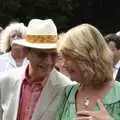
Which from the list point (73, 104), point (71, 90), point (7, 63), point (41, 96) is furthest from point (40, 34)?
point (7, 63)

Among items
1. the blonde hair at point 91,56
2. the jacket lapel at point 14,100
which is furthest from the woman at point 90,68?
the jacket lapel at point 14,100

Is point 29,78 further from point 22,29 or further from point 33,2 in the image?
point 33,2

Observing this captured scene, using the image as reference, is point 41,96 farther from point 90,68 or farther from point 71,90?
point 90,68

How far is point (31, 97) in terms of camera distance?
4.46 meters

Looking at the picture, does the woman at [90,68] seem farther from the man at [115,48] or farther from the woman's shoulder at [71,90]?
the man at [115,48]

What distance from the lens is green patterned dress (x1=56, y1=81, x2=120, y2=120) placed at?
3.88 m

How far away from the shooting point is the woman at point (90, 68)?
3.95 meters

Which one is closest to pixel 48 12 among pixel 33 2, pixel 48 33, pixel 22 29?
pixel 33 2

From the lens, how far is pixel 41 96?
4.41 meters

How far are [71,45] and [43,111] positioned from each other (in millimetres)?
616

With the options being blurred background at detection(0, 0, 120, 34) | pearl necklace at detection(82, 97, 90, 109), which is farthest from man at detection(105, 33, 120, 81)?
blurred background at detection(0, 0, 120, 34)

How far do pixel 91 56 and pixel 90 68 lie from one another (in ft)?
0.25

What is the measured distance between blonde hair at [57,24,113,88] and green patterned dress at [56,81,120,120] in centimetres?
10

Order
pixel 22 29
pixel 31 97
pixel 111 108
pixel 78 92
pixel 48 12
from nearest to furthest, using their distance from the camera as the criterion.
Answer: pixel 111 108, pixel 78 92, pixel 31 97, pixel 22 29, pixel 48 12
